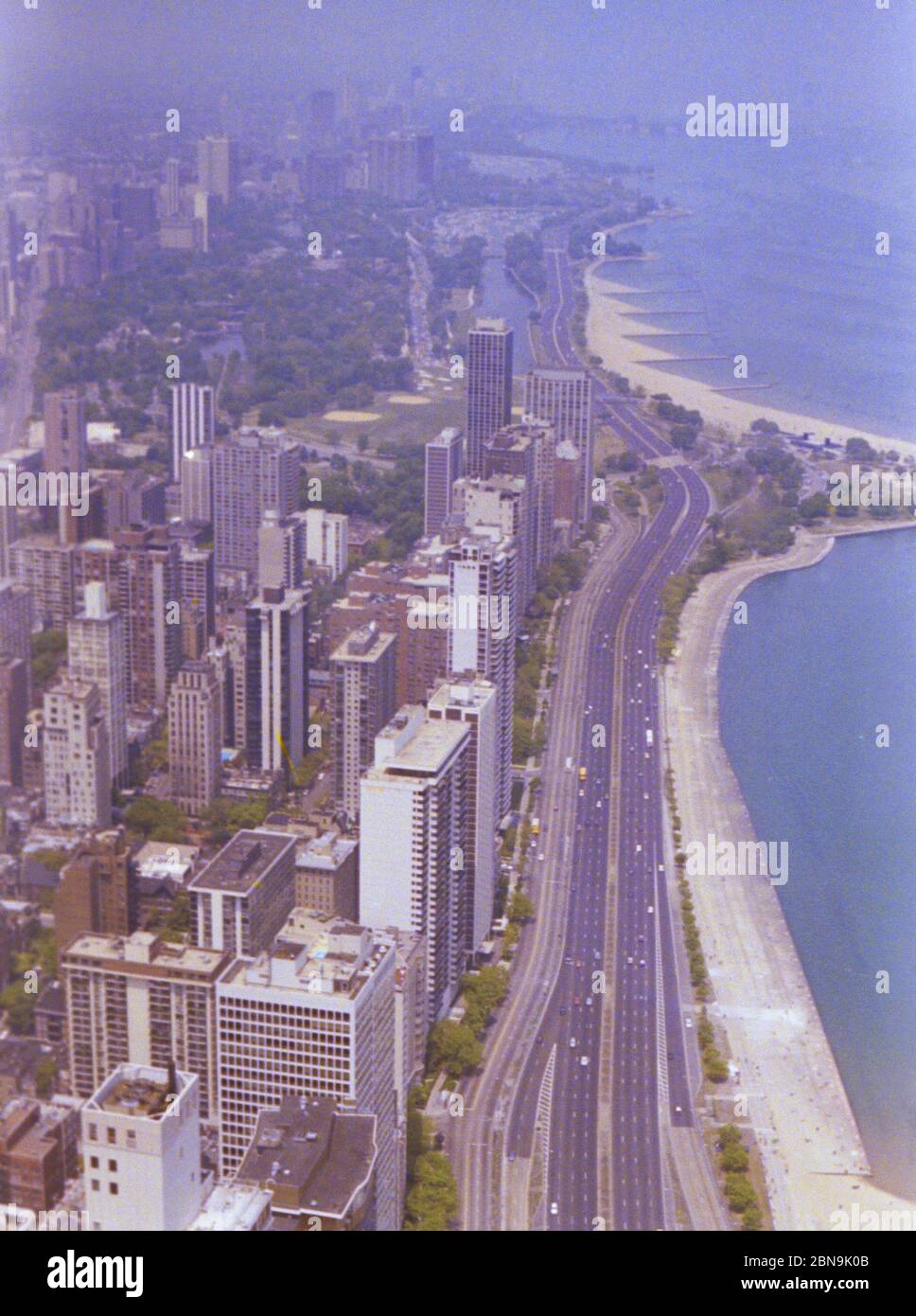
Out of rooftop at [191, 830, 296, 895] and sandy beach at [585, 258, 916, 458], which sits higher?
sandy beach at [585, 258, 916, 458]

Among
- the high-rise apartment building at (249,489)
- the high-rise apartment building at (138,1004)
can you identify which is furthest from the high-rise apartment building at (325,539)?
the high-rise apartment building at (138,1004)

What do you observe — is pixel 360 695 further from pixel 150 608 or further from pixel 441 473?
pixel 441 473

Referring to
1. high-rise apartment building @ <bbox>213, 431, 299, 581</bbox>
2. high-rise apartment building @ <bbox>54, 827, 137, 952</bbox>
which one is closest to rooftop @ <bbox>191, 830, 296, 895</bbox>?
high-rise apartment building @ <bbox>54, 827, 137, 952</bbox>

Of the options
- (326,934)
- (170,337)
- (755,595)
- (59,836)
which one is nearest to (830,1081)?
(326,934)

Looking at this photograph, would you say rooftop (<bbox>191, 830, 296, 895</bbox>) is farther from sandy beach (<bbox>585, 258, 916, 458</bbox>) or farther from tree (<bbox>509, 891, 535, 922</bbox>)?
sandy beach (<bbox>585, 258, 916, 458</bbox>)

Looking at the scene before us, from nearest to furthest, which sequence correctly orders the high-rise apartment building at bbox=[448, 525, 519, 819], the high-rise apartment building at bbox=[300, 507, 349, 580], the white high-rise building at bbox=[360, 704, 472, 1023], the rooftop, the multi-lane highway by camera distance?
1. the multi-lane highway
2. the rooftop
3. the white high-rise building at bbox=[360, 704, 472, 1023]
4. the high-rise apartment building at bbox=[448, 525, 519, 819]
5. the high-rise apartment building at bbox=[300, 507, 349, 580]
